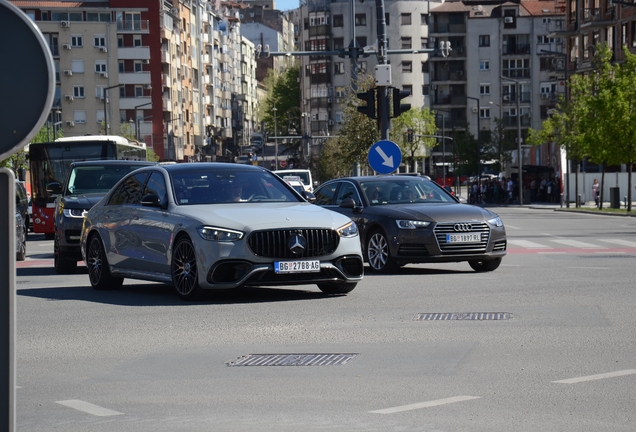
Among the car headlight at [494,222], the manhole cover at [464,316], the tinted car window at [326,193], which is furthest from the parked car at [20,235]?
the manhole cover at [464,316]

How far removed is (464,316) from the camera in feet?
41.7

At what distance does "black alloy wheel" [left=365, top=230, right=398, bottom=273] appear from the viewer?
19.9 m

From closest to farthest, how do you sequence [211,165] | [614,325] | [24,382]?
[24,382] < [614,325] < [211,165]

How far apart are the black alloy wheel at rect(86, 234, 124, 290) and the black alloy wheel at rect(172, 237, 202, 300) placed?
212cm

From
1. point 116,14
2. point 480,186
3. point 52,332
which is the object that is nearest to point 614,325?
point 52,332

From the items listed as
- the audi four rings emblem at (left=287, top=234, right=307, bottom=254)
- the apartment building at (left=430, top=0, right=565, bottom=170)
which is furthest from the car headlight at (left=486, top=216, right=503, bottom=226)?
the apartment building at (left=430, top=0, right=565, bottom=170)

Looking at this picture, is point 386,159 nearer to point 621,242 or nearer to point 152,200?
point 621,242

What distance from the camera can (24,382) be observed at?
886cm

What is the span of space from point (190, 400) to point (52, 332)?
175 inches

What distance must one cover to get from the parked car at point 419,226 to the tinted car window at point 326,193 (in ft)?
3.33

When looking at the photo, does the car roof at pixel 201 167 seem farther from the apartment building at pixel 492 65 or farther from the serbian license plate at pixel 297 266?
the apartment building at pixel 492 65

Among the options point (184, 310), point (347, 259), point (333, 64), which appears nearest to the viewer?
point (184, 310)

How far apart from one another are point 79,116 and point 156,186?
113 metres

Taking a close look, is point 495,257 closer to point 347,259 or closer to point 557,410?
point 347,259
